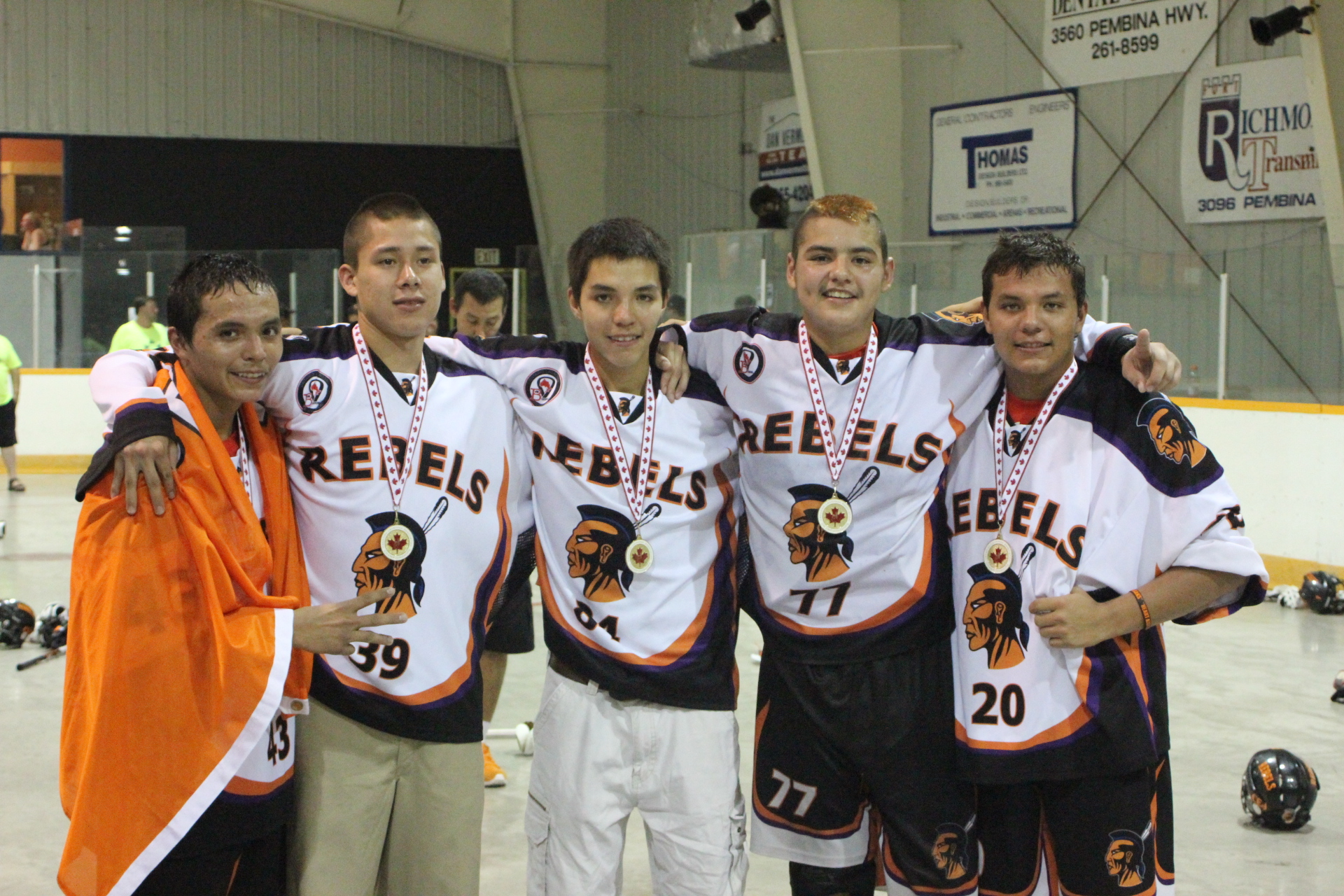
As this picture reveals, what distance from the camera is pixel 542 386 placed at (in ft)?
10.3

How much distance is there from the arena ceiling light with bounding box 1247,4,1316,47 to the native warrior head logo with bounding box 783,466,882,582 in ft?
28.8

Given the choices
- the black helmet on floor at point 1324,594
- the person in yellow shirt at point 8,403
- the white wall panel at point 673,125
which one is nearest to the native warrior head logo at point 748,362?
the black helmet on floor at point 1324,594

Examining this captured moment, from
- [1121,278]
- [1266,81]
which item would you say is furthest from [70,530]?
[1266,81]

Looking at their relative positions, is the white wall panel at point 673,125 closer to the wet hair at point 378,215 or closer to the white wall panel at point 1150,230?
the white wall panel at point 1150,230

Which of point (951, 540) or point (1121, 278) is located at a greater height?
point (1121, 278)

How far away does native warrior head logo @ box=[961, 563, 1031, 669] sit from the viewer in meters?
2.89

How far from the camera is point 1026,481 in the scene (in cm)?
292

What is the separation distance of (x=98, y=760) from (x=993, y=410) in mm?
2043

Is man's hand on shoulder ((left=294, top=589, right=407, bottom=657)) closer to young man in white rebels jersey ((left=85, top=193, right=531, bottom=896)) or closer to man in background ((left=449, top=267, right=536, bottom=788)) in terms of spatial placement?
young man in white rebels jersey ((left=85, top=193, right=531, bottom=896))

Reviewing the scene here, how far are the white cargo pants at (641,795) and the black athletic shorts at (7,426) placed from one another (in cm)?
1224

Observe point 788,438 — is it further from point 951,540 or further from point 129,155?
point 129,155

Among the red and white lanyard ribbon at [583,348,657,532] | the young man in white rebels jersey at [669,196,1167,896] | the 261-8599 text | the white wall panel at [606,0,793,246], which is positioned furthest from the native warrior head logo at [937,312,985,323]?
the white wall panel at [606,0,793,246]

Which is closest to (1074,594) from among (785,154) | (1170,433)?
(1170,433)

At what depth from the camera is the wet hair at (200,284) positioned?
2.67 metres
